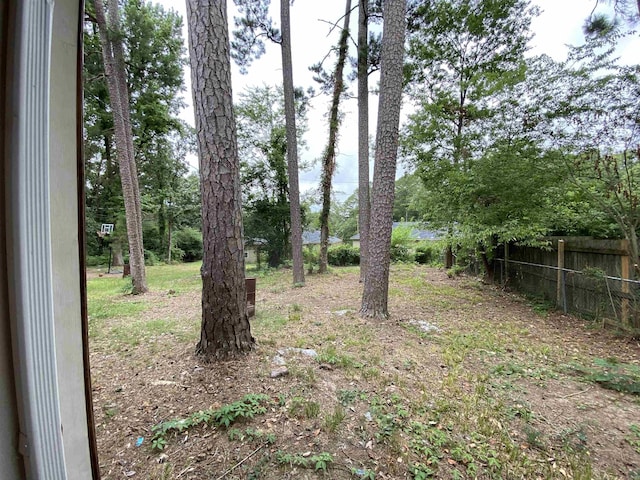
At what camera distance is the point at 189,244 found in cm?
2028

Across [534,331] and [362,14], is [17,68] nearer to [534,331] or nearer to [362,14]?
[534,331]

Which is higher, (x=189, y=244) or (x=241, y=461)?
(x=189, y=244)

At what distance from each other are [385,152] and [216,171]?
2454mm

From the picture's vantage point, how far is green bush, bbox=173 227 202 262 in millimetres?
19900

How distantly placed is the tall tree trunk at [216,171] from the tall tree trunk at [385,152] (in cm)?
217

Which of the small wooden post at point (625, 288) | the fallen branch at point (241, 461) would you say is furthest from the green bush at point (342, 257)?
the fallen branch at point (241, 461)

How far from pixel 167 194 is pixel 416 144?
50.3ft

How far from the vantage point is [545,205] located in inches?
187

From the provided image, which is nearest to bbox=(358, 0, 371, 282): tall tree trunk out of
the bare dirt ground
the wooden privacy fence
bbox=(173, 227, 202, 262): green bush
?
the wooden privacy fence

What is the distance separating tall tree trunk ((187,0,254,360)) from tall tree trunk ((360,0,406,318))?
2.17 m

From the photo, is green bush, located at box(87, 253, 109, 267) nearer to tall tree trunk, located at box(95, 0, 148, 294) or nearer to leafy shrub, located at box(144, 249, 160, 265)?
leafy shrub, located at box(144, 249, 160, 265)

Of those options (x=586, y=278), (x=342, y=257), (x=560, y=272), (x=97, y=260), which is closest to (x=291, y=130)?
(x=560, y=272)

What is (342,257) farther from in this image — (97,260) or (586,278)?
(97,260)

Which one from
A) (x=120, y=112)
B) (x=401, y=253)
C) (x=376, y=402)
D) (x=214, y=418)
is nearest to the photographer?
(x=214, y=418)
